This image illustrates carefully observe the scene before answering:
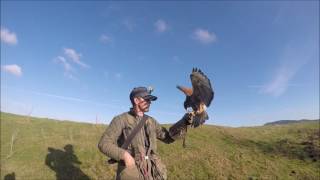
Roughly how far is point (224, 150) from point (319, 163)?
5.11 m

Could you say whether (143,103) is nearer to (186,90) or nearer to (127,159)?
(186,90)

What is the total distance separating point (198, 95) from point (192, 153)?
512 inches

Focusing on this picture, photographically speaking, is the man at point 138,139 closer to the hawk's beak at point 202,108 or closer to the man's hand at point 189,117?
the man's hand at point 189,117

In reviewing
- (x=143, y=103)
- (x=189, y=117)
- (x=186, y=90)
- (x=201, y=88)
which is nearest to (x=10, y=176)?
(x=143, y=103)

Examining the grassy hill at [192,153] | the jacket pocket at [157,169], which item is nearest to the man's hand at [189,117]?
the jacket pocket at [157,169]

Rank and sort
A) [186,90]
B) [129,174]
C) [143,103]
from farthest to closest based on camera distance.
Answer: [143,103] < [186,90] < [129,174]

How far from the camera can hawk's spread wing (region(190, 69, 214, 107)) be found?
729cm

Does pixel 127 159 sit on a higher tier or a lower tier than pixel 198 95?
lower

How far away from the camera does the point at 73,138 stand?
78.8 feet

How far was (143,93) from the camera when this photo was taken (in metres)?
7.88

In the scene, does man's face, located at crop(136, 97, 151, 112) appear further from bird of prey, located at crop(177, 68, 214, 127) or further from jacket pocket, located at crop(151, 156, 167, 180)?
jacket pocket, located at crop(151, 156, 167, 180)

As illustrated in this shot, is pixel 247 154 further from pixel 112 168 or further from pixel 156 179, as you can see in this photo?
pixel 156 179

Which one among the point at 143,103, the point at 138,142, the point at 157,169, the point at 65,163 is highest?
the point at 143,103

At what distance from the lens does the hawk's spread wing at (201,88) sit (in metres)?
7.29
